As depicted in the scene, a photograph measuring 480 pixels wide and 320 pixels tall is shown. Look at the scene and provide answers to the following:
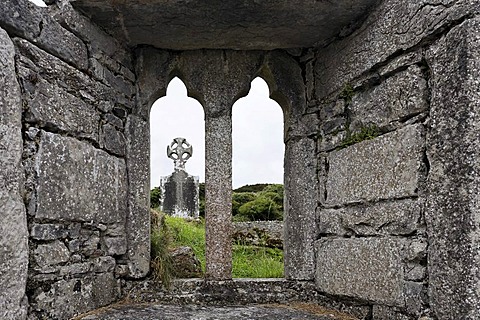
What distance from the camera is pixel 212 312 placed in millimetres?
3238

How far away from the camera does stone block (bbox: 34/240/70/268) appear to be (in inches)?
103

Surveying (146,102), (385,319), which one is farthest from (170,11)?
(385,319)

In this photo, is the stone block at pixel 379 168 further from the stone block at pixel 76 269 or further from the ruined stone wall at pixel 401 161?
the stone block at pixel 76 269

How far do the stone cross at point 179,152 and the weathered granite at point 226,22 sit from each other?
4.54 metres

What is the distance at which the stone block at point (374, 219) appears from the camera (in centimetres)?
263

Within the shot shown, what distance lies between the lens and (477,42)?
7.32 ft

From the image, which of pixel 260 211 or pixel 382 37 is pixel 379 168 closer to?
pixel 382 37

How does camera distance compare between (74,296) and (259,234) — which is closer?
(74,296)

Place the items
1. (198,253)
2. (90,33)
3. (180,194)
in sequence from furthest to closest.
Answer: (180,194) < (198,253) < (90,33)

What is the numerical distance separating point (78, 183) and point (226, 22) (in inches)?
53.4

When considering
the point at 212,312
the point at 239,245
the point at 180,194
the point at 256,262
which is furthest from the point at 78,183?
the point at 180,194

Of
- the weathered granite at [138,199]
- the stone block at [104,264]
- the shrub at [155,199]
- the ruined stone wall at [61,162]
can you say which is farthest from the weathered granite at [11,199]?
the shrub at [155,199]

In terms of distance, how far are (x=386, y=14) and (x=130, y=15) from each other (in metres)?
1.53

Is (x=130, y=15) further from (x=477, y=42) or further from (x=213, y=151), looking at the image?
(x=477, y=42)
